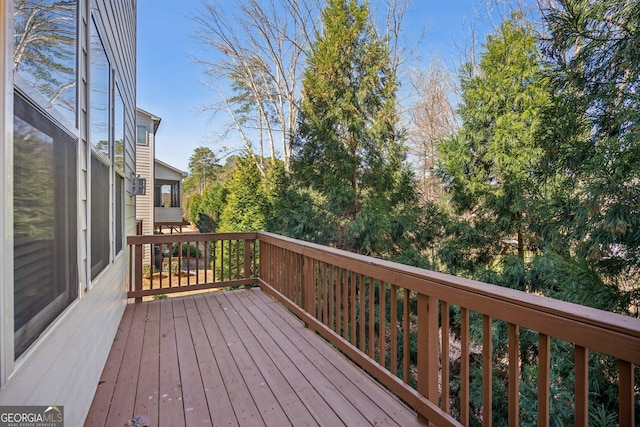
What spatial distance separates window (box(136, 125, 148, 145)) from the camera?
11.1 meters

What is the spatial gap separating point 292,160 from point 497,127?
15.1ft

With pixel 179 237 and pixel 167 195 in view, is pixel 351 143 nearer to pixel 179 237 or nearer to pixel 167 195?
pixel 179 237

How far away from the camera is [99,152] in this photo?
2.41m

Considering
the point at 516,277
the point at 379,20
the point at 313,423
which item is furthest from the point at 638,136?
the point at 379,20

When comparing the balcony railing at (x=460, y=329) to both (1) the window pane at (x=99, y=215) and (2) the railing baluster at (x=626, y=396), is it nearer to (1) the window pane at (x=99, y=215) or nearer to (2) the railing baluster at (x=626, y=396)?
(2) the railing baluster at (x=626, y=396)

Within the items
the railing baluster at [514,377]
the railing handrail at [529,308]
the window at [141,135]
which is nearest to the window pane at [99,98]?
the railing handrail at [529,308]

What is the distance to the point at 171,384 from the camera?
2246mm

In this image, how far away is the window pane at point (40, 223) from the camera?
100 centimetres

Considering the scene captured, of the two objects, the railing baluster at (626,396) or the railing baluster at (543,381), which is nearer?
the railing baluster at (626,396)

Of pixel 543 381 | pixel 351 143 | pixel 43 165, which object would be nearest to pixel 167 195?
pixel 351 143

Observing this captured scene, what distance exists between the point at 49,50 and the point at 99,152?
4.02ft

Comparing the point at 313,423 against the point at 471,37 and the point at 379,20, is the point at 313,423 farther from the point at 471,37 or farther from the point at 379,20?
the point at 379,20

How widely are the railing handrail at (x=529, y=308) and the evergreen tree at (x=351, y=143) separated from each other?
532 centimetres

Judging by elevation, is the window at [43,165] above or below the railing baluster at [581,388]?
above
